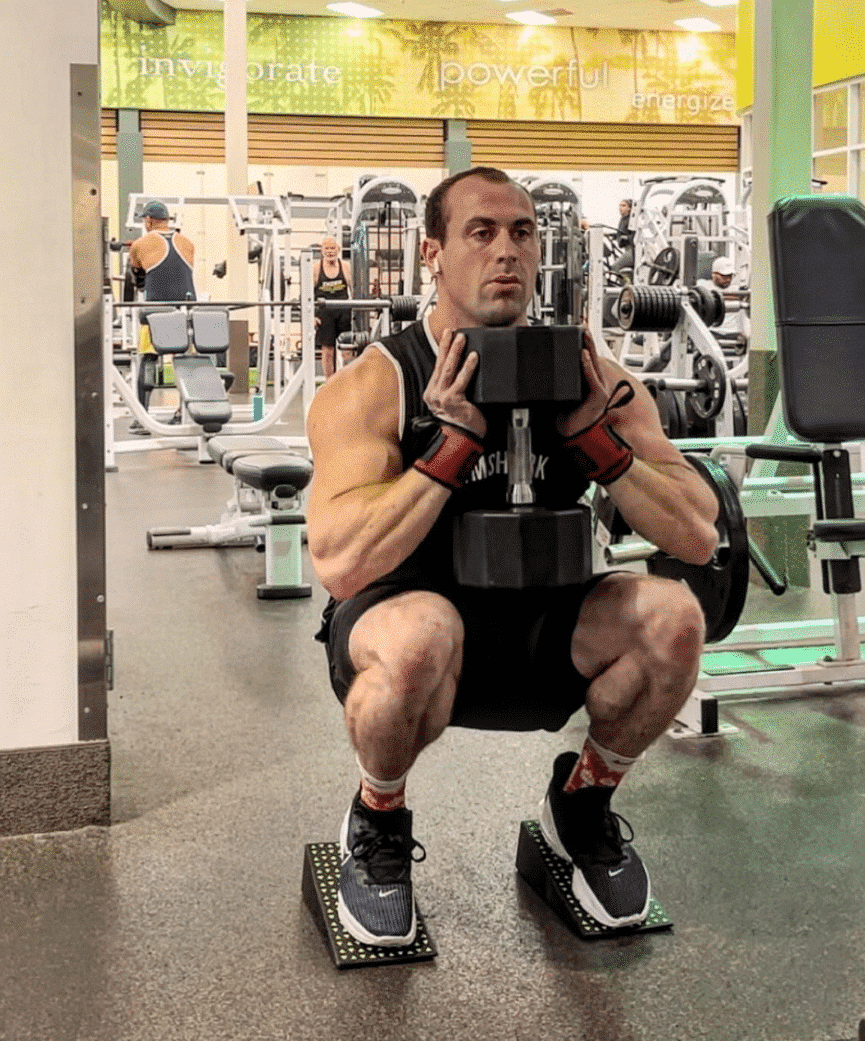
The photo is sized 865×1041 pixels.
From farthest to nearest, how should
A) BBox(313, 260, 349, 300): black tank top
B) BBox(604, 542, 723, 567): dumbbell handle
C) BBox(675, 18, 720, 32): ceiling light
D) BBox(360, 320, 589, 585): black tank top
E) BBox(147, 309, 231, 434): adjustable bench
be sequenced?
BBox(675, 18, 720, 32): ceiling light
BBox(313, 260, 349, 300): black tank top
BBox(147, 309, 231, 434): adjustable bench
BBox(604, 542, 723, 567): dumbbell handle
BBox(360, 320, 589, 585): black tank top

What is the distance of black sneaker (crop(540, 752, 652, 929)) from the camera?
1.87 metres

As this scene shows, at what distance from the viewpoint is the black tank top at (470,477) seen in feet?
6.06

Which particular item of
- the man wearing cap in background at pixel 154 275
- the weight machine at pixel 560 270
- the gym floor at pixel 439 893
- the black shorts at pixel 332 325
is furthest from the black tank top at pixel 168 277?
the gym floor at pixel 439 893

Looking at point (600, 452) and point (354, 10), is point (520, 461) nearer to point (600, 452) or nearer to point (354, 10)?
point (600, 452)

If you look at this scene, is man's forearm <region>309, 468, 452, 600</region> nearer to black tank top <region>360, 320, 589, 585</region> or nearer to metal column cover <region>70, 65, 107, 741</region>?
black tank top <region>360, 320, 589, 585</region>

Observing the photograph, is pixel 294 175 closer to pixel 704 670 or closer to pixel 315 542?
pixel 704 670

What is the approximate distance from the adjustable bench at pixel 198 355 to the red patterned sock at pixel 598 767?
4843 millimetres

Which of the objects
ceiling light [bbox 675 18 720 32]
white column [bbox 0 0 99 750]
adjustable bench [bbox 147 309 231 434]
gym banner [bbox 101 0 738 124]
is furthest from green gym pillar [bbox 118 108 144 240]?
white column [bbox 0 0 99 750]

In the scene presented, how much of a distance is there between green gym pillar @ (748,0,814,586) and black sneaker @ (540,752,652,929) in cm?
214

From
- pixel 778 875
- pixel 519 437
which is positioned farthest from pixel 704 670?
pixel 519 437

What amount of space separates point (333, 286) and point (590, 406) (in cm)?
866

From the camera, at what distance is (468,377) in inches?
65.3

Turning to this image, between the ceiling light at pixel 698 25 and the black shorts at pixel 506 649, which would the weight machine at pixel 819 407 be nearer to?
the black shorts at pixel 506 649

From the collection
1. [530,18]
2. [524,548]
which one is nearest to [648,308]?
[524,548]
